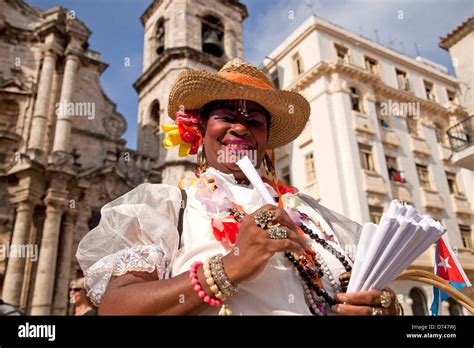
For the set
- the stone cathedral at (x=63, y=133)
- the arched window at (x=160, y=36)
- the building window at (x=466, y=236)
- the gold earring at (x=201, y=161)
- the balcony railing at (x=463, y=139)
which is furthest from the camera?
the arched window at (x=160, y=36)

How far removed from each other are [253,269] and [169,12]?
21024 millimetres

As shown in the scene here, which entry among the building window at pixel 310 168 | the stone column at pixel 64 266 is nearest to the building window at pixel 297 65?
the building window at pixel 310 168

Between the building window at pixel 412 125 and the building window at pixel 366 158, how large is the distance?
11.8ft

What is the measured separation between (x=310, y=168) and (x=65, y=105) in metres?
10.4

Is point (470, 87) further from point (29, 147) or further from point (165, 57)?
point (29, 147)

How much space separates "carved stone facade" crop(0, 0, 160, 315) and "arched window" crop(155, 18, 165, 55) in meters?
4.29

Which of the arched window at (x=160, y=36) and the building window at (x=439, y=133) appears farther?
the arched window at (x=160, y=36)

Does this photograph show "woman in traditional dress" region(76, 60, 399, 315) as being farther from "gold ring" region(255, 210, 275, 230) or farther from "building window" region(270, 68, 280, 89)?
"building window" region(270, 68, 280, 89)

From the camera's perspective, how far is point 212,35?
63.6 ft

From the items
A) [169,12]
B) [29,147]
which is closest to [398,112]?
[169,12]

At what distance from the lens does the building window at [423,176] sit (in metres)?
17.2

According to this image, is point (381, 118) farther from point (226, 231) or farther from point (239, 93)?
point (226, 231)

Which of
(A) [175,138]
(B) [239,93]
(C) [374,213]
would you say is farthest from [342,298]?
(C) [374,213]

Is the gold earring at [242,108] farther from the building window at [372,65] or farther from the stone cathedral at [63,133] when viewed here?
the building window at [372,65]
